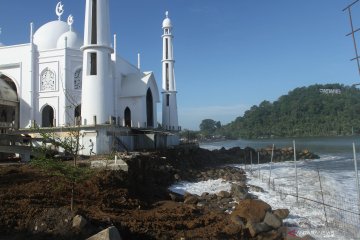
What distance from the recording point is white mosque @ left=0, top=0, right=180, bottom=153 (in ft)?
83.9

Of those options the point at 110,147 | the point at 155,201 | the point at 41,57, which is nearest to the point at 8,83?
the point at 41,57

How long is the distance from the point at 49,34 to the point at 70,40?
322 centimetres

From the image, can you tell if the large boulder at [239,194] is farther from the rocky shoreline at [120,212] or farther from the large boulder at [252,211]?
the large boulder at [252,211]

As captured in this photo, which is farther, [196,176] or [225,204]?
[196,176]

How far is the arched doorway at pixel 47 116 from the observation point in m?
31.1

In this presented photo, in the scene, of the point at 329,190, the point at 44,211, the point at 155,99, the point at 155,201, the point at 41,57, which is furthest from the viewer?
the point at 155,99

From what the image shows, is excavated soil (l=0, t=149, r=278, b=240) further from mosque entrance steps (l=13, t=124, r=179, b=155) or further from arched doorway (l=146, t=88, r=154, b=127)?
arched doorway (l=146, t=88, r=154, b=127)

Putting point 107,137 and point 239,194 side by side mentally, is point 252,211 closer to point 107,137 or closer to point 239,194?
point 239,194

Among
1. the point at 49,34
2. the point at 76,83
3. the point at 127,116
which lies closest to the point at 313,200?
the point at 127,116

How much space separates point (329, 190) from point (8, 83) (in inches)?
1041

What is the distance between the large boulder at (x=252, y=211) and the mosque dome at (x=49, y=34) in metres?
27.0

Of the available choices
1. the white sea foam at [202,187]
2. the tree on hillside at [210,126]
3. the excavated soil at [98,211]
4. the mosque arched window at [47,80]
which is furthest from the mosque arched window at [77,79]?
the tree on hillside at [210,126]

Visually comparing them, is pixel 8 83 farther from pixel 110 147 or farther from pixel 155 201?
pixel 155 201

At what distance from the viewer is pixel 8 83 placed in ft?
103
